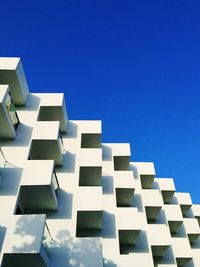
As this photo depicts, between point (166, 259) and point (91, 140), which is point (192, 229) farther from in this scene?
point (91, 140)

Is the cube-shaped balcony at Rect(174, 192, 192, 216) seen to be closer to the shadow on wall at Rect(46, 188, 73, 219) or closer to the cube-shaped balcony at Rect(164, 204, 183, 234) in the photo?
the cube-shaped balcony at Rect(164, 204, 183, 234)

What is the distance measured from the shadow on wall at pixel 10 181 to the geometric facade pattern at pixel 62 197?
0.13ft

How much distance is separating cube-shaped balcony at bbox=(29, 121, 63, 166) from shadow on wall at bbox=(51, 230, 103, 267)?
5622mm

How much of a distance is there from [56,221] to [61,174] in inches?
139

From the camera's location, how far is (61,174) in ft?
52.5

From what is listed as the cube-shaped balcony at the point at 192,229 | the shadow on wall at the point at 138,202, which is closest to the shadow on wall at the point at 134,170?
the shadow on wall at the point at 138,202

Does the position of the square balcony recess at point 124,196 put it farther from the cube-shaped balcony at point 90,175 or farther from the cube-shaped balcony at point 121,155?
the cube-shaped balcony at point 121,155

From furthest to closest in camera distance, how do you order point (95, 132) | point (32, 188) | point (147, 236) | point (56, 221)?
point (95, 132)
point (147, 236)
point (56, 221)
point (32, 188)

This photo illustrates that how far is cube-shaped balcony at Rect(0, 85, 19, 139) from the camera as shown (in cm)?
1259

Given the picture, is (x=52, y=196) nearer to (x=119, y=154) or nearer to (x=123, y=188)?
(x=123, y=188)

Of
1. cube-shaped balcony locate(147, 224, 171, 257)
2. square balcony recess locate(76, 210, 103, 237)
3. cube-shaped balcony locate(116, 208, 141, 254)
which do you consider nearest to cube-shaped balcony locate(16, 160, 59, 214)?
square balcony recess locate(76, 210, 103, 237)

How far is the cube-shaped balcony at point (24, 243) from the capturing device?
27.3ft

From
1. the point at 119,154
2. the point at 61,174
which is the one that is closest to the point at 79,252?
the point at 61,174

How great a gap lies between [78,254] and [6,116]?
7.29m
